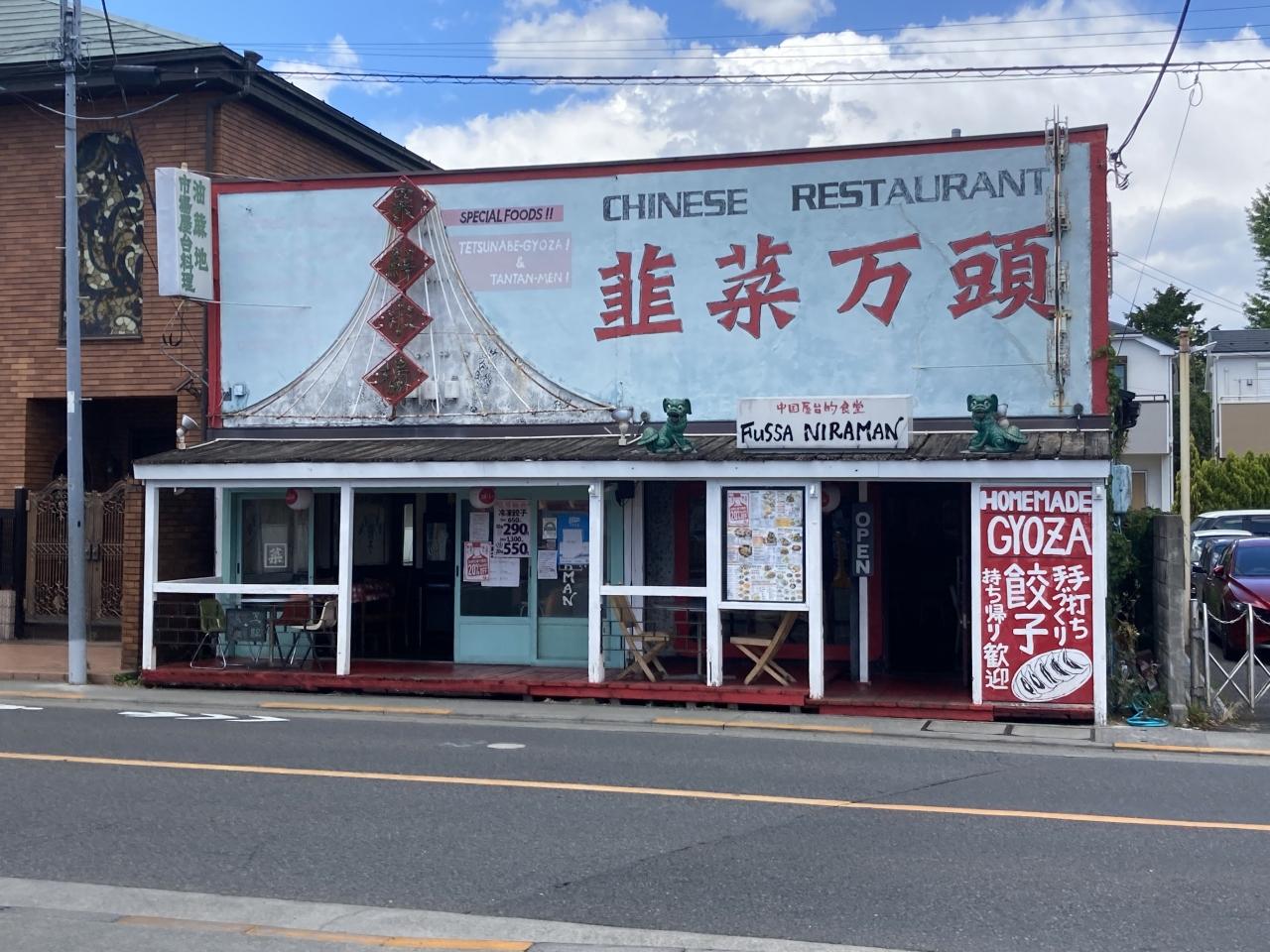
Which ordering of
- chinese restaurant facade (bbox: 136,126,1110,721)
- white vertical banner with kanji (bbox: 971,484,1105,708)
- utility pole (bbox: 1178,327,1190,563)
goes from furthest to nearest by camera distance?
chinese restaurant facade (bbox: 136,126,1110,721) < white vertical banner with kanji (bbox: 971,484,1105,708) < utility pole (bbox: 1178,327,1190,563)

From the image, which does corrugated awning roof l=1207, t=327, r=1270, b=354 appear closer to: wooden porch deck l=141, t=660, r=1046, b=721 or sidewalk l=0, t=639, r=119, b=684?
wooden porch deck l=141, t=660, r=1046, b=721

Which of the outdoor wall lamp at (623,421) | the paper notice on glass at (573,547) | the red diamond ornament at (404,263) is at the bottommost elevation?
the paper notice on glass at (573,547)

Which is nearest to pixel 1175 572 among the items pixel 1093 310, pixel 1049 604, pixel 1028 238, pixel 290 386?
pixel 1049 604

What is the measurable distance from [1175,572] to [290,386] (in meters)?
10.6

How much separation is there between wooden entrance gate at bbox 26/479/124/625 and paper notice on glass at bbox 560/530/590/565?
7.16m

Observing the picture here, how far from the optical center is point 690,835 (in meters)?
8.04

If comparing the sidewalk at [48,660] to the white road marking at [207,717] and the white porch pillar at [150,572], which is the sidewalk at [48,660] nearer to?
the white porch pillar at [150,572]

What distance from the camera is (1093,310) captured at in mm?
14242

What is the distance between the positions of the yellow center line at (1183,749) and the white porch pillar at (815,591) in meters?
3.01

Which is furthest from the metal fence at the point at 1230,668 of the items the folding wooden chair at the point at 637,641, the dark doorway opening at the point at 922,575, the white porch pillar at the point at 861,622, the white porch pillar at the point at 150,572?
the white porch pillar at the point at 150,572

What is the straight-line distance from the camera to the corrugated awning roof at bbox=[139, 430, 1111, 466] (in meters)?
13.3

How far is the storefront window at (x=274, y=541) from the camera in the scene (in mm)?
17078

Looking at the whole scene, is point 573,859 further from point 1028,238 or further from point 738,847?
point 1028,238

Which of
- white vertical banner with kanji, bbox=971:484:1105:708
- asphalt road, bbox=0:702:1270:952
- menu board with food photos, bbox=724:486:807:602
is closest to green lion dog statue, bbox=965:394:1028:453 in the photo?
white vertical banner with kanji, bbox=971:484:1105:708
